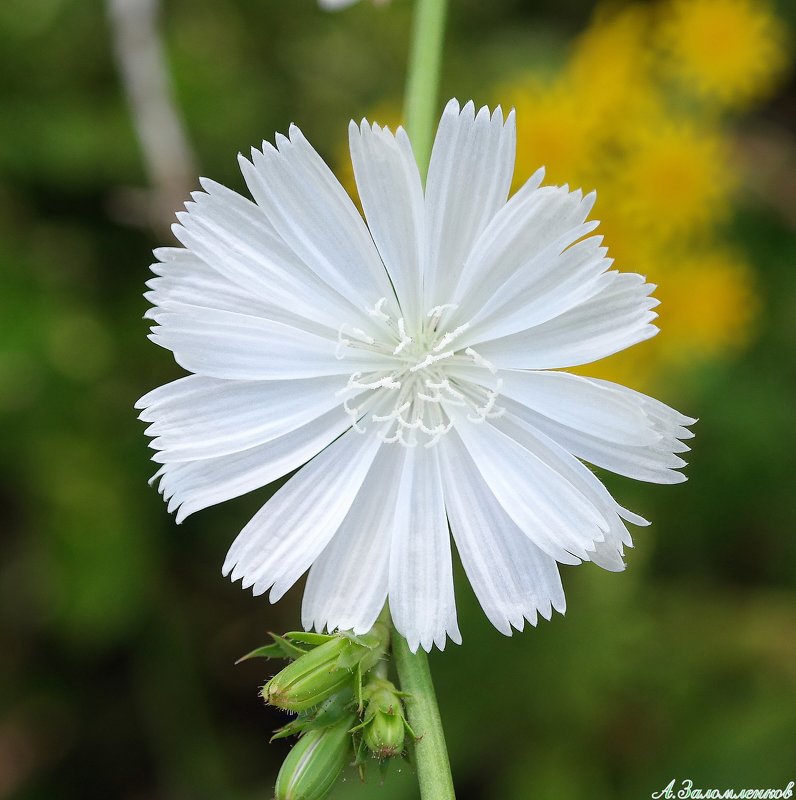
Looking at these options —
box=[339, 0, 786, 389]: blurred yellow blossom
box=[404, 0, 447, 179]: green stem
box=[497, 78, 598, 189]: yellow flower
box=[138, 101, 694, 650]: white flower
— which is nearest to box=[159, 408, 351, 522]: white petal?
box=[138, 101, 694, 650]: white flower

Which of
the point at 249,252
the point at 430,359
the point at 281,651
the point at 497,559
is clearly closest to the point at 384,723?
the point at 281,651

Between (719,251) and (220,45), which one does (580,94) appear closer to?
(719,251)

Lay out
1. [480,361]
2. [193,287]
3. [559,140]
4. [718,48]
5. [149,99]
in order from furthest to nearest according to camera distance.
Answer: [718,48] → [149,99] → [559,140] → [480,361] → [193,287]

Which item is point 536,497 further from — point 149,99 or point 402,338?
point 149,99

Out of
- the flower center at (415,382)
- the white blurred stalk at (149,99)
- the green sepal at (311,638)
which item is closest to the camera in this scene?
the green sepal at (311,638)

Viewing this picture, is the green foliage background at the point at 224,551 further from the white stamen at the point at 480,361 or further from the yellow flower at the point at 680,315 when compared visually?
the white stamen at the point at 480,361

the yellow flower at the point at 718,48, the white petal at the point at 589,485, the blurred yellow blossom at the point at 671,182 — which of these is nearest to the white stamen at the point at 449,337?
the white petal at the point at 589,485
